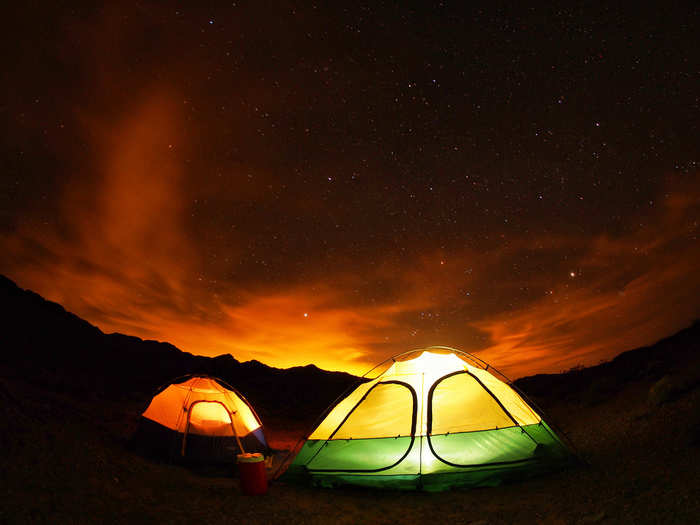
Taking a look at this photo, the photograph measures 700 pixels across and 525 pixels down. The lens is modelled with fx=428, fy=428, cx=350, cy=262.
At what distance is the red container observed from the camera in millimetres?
6523

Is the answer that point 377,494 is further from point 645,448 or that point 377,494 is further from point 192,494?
point 645,448

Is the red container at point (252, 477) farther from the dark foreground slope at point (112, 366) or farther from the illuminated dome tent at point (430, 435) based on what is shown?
the dark foreground slope at point (112, 366)

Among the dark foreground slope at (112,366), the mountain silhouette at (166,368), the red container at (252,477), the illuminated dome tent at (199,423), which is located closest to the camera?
the red container at (252,477)

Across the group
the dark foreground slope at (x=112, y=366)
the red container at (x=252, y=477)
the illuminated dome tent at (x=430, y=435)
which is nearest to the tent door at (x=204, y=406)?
the illuminated dome tent at (x=430, y=435)

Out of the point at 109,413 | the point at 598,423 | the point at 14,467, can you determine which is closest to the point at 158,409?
the point at 14,467

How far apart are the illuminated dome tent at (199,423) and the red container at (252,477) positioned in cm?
303

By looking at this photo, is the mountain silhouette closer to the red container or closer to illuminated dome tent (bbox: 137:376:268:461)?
the red container

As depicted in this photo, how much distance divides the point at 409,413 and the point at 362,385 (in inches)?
44.0

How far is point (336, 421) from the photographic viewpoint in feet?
24.3

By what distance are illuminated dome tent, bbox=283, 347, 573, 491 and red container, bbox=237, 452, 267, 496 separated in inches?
30.8

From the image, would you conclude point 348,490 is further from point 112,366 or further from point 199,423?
point 112,366

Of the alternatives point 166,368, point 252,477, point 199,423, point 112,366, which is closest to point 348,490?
point 252,477

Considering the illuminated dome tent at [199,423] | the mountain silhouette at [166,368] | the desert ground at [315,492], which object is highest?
the mountain silhouette at [166,368]

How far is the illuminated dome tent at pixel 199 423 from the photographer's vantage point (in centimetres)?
922
